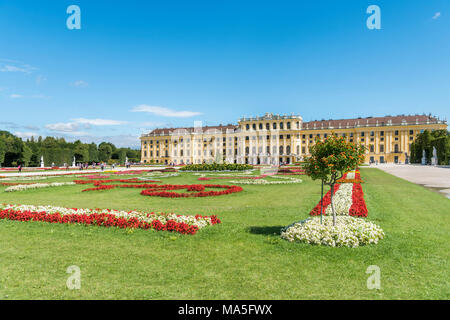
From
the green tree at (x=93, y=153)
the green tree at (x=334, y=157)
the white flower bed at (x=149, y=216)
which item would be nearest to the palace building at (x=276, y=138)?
the green tree at (x=93, y=153)

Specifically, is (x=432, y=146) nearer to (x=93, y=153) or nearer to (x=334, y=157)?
(x=334, y=157)

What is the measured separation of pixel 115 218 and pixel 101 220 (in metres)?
0.41

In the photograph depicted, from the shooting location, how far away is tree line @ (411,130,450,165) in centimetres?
4927

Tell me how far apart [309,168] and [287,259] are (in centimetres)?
250

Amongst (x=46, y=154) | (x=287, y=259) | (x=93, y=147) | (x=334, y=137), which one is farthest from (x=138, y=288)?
(x=93, y=147)

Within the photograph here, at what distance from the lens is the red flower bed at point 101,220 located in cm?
766

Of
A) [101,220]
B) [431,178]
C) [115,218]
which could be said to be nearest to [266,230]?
[115,218]

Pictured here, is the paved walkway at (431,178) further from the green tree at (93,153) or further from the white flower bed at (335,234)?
the green tree at (93,153)

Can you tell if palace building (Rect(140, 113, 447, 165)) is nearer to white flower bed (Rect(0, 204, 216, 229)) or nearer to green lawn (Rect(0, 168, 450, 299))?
white flower bed (Rect(0, 204, 216, 229))

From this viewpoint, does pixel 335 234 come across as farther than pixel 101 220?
No

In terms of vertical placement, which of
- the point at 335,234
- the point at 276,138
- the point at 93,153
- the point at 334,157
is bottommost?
the point at 335,234

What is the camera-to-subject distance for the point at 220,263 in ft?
17.9

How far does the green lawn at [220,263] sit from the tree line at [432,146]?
165ft
